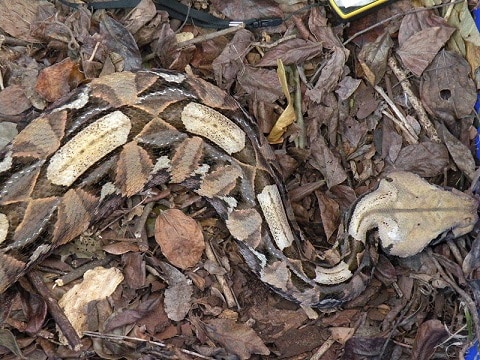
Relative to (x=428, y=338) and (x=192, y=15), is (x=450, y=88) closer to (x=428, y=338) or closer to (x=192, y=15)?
(x=428, y=338)

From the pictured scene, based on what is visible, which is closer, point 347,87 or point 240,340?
point 240,340

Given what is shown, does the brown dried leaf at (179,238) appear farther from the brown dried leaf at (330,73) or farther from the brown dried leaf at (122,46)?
the brown dried leaf at (330,73)

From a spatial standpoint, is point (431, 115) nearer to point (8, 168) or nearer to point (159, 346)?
point (159, 346)

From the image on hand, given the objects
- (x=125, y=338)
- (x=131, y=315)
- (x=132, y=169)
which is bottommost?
(x=125, y=338)

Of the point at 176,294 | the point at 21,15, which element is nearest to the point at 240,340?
the point at 176,294

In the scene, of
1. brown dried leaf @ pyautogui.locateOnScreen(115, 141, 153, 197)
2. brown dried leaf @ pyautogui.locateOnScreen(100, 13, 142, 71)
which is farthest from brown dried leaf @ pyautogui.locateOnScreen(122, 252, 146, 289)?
brown dried leaf @ pyautogui.locateOnScreen(100, 13, 142, 71)

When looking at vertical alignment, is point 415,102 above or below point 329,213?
above

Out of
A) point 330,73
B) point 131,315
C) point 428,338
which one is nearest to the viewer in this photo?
point 131,315

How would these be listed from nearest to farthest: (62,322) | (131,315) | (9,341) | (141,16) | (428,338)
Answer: (9,341)
(62,322)
(131,315)
(428,338)
(141,16)
